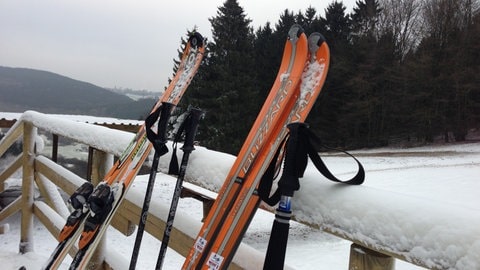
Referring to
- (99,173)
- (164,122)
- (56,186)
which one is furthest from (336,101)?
(164,122)

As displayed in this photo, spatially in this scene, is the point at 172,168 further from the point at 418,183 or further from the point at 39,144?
the point at 418,183

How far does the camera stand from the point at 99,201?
4.45 feet

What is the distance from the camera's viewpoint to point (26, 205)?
9.61ft

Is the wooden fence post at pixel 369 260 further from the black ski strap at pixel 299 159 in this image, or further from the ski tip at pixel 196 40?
the ski tip at pixel 196 40

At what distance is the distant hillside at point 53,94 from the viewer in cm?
3161

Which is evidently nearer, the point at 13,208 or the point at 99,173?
the point at 99,173

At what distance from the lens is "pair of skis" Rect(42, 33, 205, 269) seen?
137 centimetres

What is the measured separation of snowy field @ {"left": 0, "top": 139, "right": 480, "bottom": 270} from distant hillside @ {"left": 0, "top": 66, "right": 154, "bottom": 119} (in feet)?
63.9

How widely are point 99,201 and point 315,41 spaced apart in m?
0.98

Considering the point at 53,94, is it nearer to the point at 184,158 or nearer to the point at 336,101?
the point at 336,101

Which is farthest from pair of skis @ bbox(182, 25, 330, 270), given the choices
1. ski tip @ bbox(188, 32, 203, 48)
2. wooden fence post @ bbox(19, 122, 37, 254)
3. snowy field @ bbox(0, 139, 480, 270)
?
wooden fence post @ bbox(19, 122, 37, 254)

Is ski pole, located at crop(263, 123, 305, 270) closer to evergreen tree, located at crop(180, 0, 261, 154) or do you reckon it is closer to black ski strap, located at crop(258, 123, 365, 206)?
black ski strap, located at crop(258, 123, 365, 206)

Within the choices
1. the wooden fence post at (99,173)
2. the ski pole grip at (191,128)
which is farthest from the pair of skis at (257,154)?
the wooden fence post at (99,173)

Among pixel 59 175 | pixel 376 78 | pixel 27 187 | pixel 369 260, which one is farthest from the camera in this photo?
pixel 376 78
